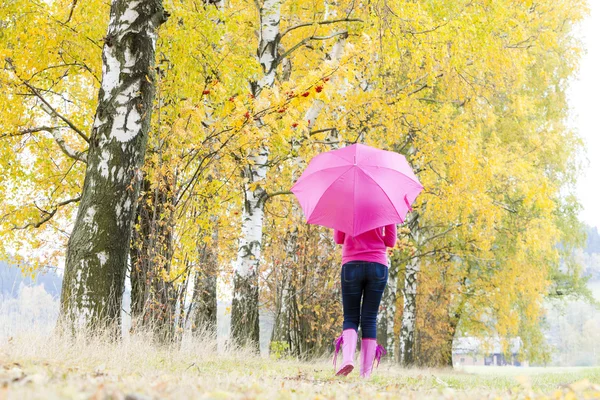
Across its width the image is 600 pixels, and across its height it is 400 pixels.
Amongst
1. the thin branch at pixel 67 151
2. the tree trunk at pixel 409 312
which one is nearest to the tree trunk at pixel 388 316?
the tree trunk at pixel 409 312

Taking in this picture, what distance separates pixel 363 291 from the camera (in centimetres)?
547

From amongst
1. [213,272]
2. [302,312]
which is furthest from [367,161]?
[302,312]

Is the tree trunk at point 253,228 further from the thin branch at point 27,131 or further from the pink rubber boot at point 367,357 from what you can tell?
the pink rubber boot at point 367,357

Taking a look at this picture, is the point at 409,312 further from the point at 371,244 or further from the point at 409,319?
the point at 371,244

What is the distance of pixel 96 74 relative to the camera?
8.97 m

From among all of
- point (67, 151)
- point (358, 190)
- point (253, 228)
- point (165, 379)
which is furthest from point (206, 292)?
point (165, 379)

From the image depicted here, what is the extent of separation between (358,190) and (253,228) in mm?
4507

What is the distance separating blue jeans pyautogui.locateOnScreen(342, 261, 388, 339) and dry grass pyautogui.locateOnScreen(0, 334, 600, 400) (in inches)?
19.2

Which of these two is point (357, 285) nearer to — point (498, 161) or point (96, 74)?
point (96, 74)

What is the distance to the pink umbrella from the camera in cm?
520

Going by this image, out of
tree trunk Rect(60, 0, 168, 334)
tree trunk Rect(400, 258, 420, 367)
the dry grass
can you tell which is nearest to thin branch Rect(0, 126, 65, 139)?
tree trunk Rect(60, 0, 168, 334)

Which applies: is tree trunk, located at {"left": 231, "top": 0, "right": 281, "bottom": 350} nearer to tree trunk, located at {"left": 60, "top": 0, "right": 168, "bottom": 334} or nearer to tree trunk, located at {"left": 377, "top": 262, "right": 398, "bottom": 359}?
tree trunk, located at {"left": 60, "top": 0, "right": 168, "bottom": 334}

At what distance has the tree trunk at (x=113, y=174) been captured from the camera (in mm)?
5723

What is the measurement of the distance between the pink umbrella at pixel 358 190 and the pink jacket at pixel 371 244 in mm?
187
